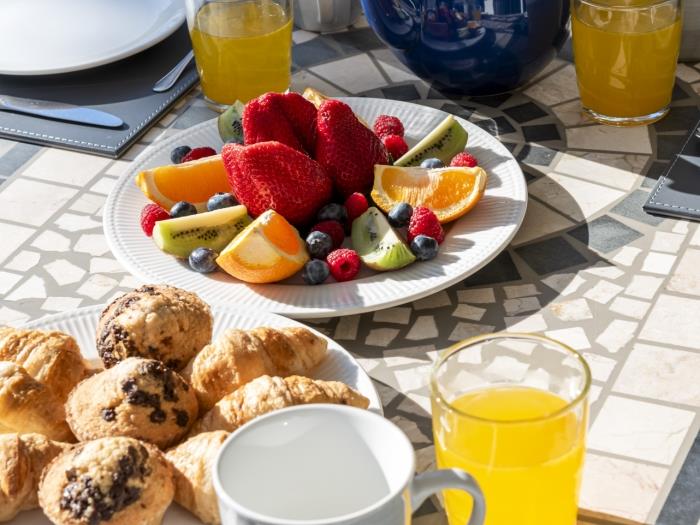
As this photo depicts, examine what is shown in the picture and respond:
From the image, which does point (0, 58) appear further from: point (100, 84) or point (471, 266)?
point (471, 266)

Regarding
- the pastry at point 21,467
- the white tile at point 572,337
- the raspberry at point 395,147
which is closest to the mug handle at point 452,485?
the pastry at point 21,467

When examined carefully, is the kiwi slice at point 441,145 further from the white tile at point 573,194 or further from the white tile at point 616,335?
the white tile at point 616,335

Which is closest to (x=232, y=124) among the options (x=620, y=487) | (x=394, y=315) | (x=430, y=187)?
(x=430, y=187)

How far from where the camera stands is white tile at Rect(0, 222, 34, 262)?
136 cm

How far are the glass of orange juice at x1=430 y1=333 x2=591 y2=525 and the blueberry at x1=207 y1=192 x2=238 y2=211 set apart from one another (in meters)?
0.55

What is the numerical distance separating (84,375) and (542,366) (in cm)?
41

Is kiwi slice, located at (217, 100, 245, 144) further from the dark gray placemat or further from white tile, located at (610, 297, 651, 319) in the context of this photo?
white tile, located at (610, 297, 651, 319)

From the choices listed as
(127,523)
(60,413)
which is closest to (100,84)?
(60,413)

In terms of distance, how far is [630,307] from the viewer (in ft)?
3.83

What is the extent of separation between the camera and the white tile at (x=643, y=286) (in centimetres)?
119

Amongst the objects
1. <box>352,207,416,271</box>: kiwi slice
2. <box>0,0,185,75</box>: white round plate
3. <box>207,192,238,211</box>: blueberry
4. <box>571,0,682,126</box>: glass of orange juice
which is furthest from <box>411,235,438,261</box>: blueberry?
<box>0,0,185,75</box>: white round plate

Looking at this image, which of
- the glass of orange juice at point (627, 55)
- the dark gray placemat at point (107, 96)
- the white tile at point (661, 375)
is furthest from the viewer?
the dark gray placemat at point (107, 96)

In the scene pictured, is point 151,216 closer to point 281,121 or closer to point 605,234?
point 281,121

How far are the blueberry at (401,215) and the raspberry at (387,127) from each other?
0.69ft
